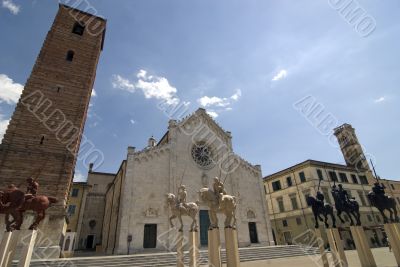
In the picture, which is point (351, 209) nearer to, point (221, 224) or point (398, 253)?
point (398, 253)

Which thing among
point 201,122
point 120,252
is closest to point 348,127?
point 201,122

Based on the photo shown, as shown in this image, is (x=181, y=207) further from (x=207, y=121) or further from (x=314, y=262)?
(x=207, y=121)

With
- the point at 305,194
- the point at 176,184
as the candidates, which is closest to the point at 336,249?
the point at 176,184

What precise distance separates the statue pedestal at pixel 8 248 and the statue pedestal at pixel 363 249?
11771 millimetres

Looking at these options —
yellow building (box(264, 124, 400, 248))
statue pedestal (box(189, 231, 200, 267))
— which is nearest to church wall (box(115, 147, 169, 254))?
statue pedestal (box(189, 231, 200, 267))

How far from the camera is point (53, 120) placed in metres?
17.4

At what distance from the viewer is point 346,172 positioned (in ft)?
112

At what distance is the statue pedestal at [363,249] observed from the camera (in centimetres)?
793

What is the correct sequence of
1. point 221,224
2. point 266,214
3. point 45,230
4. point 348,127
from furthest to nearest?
point 348,127
point 266,214
point 221,224
point 45,230

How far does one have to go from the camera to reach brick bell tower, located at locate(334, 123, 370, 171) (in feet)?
127

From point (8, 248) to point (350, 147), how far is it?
159 feet

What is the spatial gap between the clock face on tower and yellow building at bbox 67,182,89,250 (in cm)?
1688

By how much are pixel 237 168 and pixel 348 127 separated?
98.4ft

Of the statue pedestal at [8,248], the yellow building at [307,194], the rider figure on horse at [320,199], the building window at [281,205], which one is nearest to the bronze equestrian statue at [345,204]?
the rider figure on horse at [320,199]
